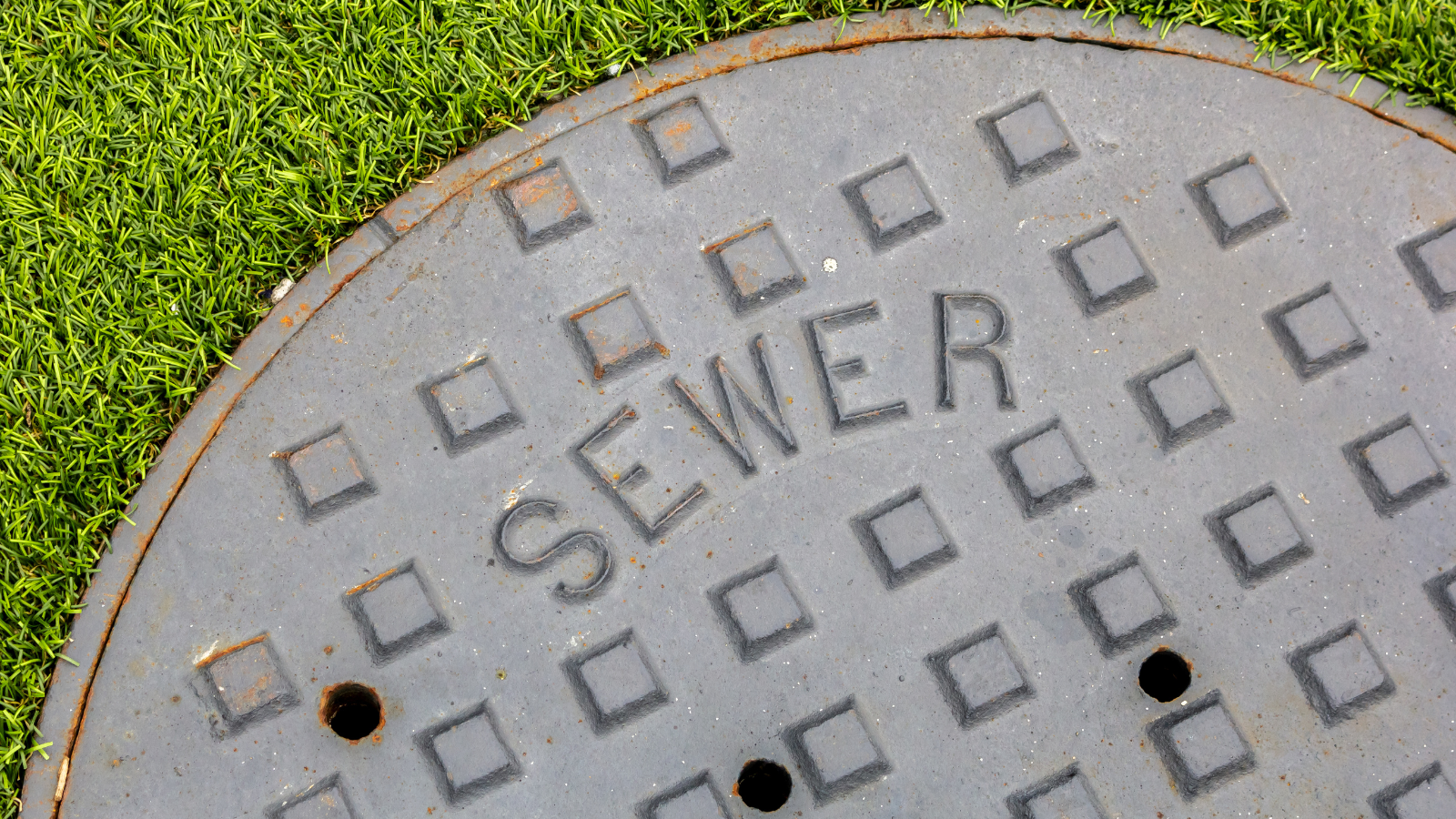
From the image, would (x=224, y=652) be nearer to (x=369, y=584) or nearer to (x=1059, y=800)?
(x=369, y=584)

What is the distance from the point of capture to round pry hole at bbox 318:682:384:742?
5.65 feet

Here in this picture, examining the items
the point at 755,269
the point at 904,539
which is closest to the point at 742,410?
the point at 755,269

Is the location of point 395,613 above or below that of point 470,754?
above

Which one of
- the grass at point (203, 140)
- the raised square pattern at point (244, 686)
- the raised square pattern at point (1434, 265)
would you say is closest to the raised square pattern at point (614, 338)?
the grass at point (203, 140)

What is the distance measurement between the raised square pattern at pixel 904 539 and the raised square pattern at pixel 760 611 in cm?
16

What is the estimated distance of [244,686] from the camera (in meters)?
1.71

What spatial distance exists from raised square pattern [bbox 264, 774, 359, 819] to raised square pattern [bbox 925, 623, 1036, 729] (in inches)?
39.1

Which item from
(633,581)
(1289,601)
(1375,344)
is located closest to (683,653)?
(633,581)

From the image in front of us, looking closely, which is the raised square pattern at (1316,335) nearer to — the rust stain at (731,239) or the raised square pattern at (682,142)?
the rust stain at (731,239)

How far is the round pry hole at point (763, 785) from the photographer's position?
67.7 inches

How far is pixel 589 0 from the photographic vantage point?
1.92m

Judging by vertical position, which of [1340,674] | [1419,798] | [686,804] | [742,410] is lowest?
[1419,798]

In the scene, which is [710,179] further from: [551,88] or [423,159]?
[423,159]

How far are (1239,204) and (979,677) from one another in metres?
0.97
